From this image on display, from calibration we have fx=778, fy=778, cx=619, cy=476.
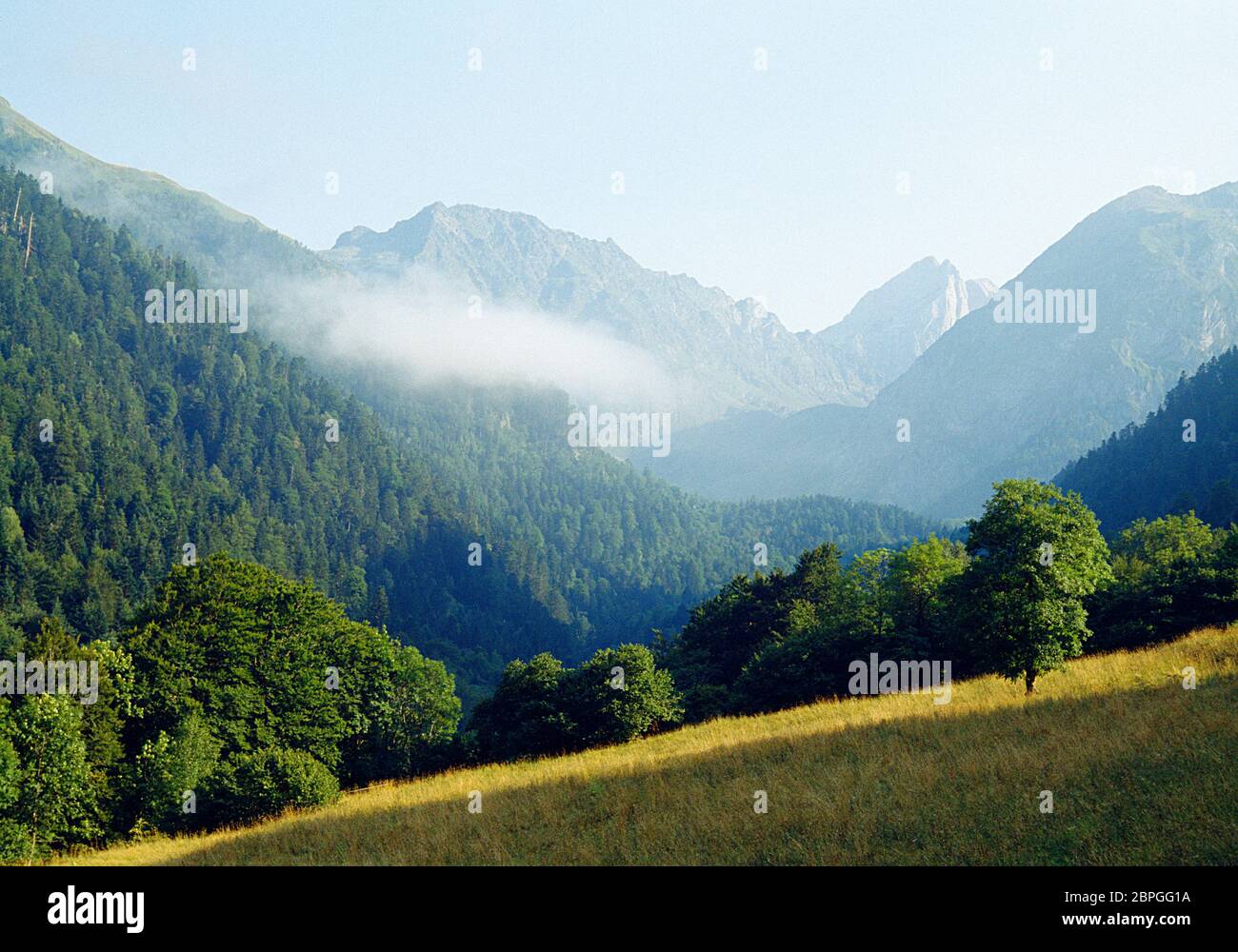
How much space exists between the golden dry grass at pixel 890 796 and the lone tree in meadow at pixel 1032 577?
5.92ft

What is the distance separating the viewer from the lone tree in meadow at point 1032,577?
95.2ft

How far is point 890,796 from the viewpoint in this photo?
19.8 metres

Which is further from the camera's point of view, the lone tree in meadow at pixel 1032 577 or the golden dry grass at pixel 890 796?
the lone tree in meadow at pixel 1032 577

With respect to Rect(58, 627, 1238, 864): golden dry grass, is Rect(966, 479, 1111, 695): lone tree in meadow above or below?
above

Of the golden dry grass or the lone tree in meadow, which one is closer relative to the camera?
the golden dry grass

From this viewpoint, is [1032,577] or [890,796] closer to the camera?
[890,796]

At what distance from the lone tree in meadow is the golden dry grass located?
5.92 feet

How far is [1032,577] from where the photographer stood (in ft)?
95.8

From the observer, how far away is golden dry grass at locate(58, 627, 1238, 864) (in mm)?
15781

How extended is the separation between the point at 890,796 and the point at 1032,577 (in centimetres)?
1346

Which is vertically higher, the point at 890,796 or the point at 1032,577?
the point at 1032,577

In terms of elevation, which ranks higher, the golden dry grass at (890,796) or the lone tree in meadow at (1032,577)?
the lone tree in meadow at (1032,577)
